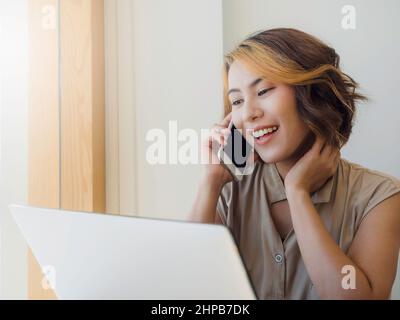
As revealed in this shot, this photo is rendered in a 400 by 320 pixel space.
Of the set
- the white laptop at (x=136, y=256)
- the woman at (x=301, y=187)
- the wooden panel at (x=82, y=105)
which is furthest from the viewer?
the wooden panel at (x=82, y=105)

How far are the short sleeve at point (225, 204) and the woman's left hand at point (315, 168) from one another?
0.76ft

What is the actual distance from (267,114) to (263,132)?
7cm

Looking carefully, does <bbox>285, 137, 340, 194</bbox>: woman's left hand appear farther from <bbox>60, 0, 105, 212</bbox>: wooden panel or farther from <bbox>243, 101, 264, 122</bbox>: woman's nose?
<bbox>60, 0, 105, 212</bbox>: wooden panel

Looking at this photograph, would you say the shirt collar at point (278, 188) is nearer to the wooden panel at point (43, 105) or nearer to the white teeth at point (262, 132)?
the white teeth at point (262, 132)

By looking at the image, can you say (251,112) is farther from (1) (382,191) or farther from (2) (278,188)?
(1) (382,191)

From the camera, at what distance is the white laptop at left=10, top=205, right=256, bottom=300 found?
569 millimetres

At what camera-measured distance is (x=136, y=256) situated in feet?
2.07

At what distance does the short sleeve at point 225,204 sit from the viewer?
153 cm

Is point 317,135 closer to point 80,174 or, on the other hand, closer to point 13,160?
point 80,174

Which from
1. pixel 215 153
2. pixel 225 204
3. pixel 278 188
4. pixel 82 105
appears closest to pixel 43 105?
pixel 82 105

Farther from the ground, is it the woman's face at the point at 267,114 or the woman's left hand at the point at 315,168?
the woman's face at the point at 267,114

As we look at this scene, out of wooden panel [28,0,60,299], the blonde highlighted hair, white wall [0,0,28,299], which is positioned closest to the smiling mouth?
the blonde highlighted hair

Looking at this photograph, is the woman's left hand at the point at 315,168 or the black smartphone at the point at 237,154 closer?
the woman's left hand at the point at 315,168

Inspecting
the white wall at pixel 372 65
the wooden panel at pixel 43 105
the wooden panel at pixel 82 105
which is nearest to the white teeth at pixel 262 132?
the white wall at pixel 372 65
